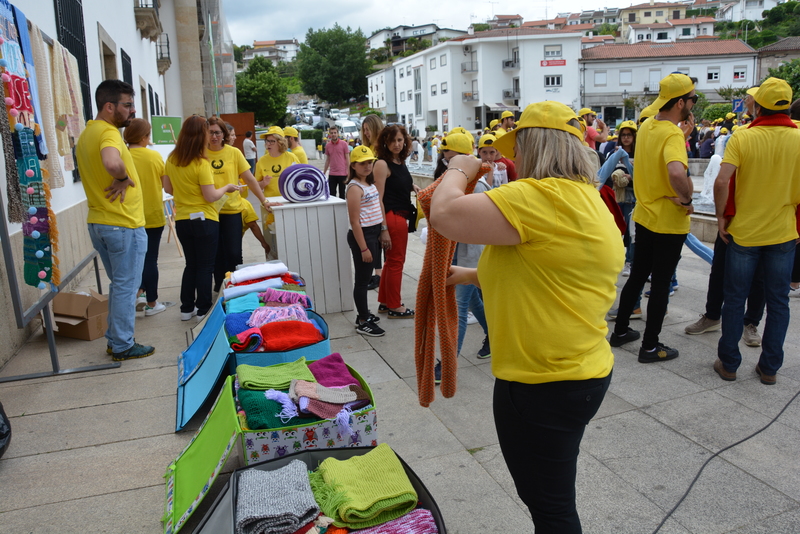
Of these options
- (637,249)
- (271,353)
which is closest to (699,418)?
(637,249)

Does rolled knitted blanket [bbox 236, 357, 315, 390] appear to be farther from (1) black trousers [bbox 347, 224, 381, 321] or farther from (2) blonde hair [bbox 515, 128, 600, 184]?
(1) black trousers [bbox 347, 224, 381, 321]

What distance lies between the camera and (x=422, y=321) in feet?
7.68

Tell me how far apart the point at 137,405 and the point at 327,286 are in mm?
2347

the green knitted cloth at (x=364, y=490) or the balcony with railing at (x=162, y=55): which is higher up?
the balcony with railing at (x=162, y=55)

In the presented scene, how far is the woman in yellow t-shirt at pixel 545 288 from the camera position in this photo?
1.66 m

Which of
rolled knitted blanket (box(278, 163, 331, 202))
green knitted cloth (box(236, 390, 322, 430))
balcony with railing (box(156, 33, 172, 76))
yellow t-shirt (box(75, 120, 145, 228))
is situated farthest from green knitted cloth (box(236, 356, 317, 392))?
balcony with railing (box(156, 33, 172, 76))

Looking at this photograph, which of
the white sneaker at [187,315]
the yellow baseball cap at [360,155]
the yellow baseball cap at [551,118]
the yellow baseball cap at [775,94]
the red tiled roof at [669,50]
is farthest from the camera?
the red tiled roof at [669,50]

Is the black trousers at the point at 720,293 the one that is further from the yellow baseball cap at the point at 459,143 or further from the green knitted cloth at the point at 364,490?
the green knitted cloth at the point at 364,490

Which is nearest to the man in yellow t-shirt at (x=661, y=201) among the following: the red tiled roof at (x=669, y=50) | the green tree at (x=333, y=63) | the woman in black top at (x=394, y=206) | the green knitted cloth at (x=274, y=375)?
A: the woman in black top at (x=394, y=206)

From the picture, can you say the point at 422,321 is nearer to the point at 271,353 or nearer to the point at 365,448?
the point at 365,448

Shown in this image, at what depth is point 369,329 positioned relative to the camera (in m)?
5.17

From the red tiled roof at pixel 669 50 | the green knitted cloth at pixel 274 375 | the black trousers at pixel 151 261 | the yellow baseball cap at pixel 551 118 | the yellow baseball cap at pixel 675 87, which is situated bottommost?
the green knitted cloth at pixel 274 375

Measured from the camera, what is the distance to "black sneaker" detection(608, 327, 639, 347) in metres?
4.81

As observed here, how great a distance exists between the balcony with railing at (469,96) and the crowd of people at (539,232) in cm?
6290
